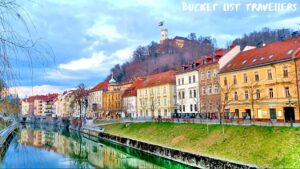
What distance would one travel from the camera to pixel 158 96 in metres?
66.3

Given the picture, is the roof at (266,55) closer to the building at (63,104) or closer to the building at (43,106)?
the building at (63,104)

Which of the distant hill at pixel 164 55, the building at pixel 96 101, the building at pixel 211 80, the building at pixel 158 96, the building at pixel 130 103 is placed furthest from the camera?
the distant hill at pixel 164 55

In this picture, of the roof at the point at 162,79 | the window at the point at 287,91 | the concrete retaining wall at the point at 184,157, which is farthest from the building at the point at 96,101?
the window at the point at 287,91

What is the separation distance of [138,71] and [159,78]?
213ft

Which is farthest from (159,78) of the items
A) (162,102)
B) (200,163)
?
(200,163)

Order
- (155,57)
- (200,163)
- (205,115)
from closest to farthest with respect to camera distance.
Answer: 1. (200,163)
2. (205,115)
3. (155,57)

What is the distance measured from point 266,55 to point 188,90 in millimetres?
17930

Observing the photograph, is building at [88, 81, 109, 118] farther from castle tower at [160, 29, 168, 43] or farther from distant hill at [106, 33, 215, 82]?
castle tower at [160, 29, 168, 43]

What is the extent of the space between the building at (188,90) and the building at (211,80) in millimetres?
1725

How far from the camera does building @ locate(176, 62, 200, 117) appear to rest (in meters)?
53.5

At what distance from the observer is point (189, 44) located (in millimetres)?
152625

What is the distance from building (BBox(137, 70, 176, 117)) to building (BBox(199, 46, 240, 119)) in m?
11.6

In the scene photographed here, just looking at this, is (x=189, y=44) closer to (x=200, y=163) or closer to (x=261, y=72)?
(x=261, y=72)

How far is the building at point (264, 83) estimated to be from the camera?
35.9 m
